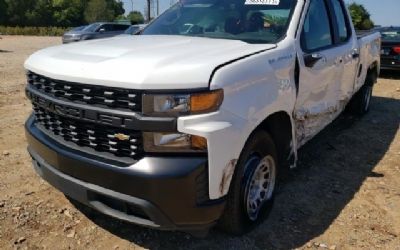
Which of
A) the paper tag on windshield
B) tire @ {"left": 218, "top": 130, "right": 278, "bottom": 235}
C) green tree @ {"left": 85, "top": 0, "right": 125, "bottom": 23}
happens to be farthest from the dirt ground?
green tree @ {"left": 85, "top": 0, "right": 125, "bottom": 23}

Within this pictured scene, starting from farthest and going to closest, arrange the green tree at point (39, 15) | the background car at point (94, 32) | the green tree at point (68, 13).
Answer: the green tree at point (68, 13) → the green tree at point (39, 15) → the background car at point (94, 32)

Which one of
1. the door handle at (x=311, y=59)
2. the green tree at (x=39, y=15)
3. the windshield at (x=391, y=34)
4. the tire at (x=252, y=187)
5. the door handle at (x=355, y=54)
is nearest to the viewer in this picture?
the tire at (x=252, y=187)

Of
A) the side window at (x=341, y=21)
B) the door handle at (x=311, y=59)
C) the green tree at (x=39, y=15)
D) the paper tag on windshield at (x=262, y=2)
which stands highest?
the paper tag on windshield at (x=262, y=2)

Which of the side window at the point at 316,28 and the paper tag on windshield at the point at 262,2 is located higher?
the paper tag on windshield at the point at 262,2

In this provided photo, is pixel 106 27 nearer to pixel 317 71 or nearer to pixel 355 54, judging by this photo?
pixel 355 54

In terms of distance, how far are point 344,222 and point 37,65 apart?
2686 millimetres

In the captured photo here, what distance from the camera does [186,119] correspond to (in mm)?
2441

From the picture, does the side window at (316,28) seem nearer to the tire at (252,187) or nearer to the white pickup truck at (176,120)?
the white pickup truck at (176,120)

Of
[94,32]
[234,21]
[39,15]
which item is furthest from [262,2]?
[39,15]

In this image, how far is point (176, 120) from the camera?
2443mm

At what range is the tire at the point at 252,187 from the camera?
2.90 metres

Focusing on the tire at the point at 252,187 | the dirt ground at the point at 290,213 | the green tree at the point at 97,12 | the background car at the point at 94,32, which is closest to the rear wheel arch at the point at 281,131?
the tire at the point at 252,187

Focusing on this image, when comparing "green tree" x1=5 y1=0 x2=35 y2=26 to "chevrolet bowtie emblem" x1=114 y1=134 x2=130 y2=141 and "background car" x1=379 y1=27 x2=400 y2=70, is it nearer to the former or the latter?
"background car" x1=379 y1=27 x2=400 y2=70

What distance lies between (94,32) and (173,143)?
20.2 metres
